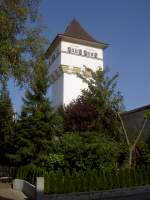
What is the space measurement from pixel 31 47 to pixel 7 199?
278 inches

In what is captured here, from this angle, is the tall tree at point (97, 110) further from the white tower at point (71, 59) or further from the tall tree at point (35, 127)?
the white tower at point (71, 59)

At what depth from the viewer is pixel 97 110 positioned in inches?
1113

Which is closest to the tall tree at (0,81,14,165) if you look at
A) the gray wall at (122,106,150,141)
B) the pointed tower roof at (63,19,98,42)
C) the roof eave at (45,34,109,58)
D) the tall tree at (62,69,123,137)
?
the tall tree at (62,69,123,137)

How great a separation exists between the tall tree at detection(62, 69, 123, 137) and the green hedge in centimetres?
831

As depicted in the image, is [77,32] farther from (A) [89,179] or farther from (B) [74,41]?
(A) [89,179]

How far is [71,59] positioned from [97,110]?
65.2 ft

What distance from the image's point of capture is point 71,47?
1858 inches

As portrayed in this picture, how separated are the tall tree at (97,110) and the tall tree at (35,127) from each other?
3.88 m

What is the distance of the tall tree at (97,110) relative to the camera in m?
27.1

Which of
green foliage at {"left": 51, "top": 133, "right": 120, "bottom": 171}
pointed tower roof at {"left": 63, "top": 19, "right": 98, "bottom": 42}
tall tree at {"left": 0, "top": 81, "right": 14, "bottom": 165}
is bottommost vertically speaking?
green foliage at {"left": 51, "top": 133, "right": 120, "bottom": 171}

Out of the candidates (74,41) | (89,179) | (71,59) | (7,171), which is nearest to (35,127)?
(7,171)

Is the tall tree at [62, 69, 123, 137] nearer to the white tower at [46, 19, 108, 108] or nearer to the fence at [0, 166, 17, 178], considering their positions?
the fence at [0, 166, 17, 178]

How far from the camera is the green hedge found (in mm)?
16719

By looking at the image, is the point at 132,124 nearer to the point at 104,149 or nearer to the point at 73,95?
the point at 104,149
